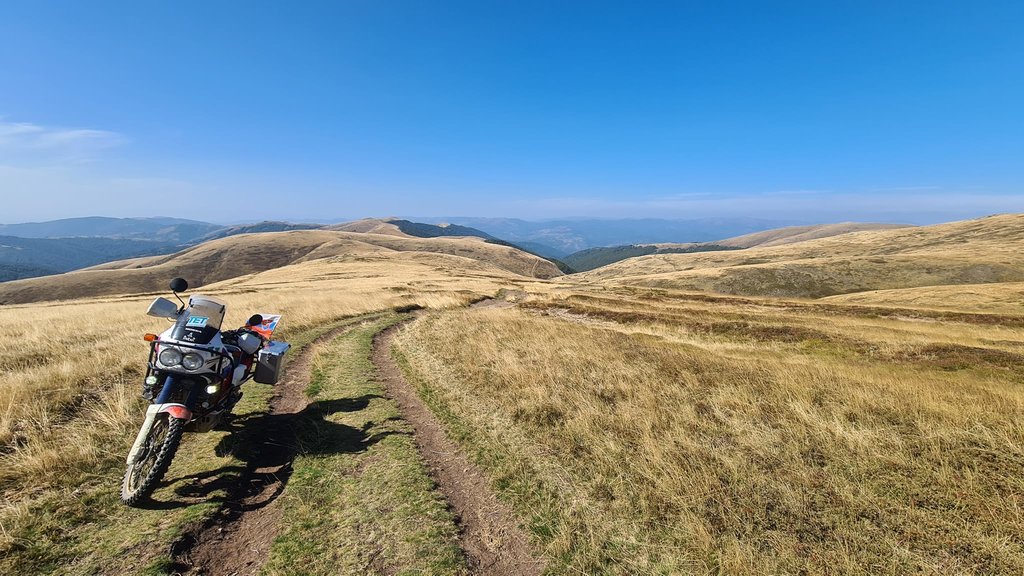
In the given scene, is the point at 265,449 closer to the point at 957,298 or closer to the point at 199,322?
the point at 199,322

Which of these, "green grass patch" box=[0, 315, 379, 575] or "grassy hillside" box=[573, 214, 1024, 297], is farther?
"grassy hillside" box=[573, 214, 1024, 297]

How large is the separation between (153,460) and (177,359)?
151cm

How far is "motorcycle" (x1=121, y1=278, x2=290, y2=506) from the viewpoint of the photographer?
5.66m

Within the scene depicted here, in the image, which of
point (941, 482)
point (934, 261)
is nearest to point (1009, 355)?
point (941, 482)

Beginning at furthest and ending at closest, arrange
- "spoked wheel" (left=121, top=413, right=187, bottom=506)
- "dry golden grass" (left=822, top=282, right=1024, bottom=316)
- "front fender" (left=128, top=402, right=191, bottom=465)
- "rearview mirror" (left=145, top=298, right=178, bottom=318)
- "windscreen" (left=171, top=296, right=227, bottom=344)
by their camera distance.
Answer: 1. "dry golden grass" (left=822, top=282, right=1024, bottom=316)
2. "rearview mirror" (left=145, top=298, right=178, bottom=318)
3. "windscreen" (left=171, top=296, right=227, bottom=344)
4. "front fender" (left=128, top=402, right=191, bottom=465)
5. "spoked wheel" (left=121, top=413, right=187, bottom=506)

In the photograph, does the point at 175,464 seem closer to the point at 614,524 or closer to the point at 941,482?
the point at 614,524

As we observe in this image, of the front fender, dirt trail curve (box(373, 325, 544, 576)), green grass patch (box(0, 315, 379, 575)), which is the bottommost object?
dirt trail curve (box(373, 325, 544, 576))

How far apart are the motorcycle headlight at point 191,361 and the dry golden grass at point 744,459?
15.4 ft

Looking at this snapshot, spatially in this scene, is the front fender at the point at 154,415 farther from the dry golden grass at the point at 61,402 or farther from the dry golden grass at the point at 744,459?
the dry golden grass at the point at 744,459

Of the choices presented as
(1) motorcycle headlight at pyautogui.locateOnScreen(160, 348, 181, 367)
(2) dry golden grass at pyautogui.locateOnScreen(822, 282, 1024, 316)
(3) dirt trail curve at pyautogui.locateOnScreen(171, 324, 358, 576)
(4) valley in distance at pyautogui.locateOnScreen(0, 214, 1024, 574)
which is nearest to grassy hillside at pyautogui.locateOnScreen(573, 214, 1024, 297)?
(2) dry golden grass at pyautogui.locateOnScreen(822, 282, 1024, 316)

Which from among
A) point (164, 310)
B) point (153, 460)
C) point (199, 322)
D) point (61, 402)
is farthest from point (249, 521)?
point (61, 402)

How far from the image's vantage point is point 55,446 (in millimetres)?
6281

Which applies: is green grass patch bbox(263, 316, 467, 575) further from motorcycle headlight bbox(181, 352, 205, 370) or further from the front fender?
motorcycle headlight bbox(181, 352, 205, 370)

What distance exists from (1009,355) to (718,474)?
57.7 ft
